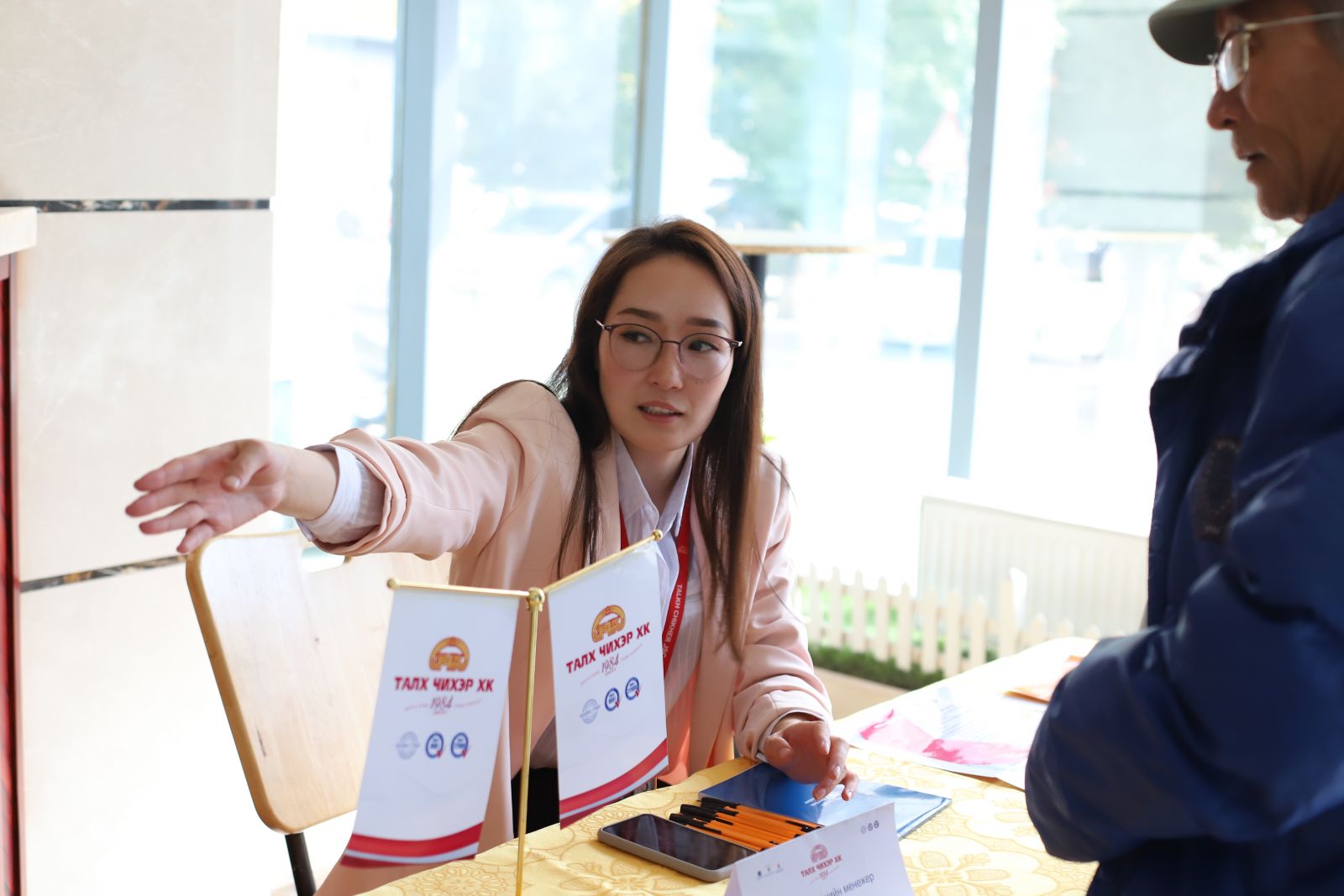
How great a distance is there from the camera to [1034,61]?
4.50m

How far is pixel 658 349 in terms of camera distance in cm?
Answer: 186

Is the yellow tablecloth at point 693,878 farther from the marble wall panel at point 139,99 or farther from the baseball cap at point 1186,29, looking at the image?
the marble wall panel at point 139,99

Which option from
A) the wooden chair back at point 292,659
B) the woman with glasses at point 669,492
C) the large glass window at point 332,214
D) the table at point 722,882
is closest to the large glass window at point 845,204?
the large glass window at point 332,214

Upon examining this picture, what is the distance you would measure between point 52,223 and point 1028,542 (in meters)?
3.05

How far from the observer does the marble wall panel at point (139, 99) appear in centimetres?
220

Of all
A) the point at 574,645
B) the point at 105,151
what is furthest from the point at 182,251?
the point at 574,645

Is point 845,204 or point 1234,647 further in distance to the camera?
point 845,204

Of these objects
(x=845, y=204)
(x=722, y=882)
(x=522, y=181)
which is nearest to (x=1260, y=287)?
(x=722, y=882)

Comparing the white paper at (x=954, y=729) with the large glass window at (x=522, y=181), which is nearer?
the white paper at (x=954, y=729)

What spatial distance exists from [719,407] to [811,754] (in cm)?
57

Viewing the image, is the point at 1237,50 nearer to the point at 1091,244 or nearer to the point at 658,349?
the point at 658,349

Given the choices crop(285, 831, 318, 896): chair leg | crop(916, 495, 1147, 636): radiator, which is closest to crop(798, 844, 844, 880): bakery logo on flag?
crop(285, 831, 318, 896): chair leg

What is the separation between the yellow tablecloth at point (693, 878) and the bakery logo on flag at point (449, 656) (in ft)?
1.36

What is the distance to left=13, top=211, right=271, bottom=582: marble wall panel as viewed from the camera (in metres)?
2.27
